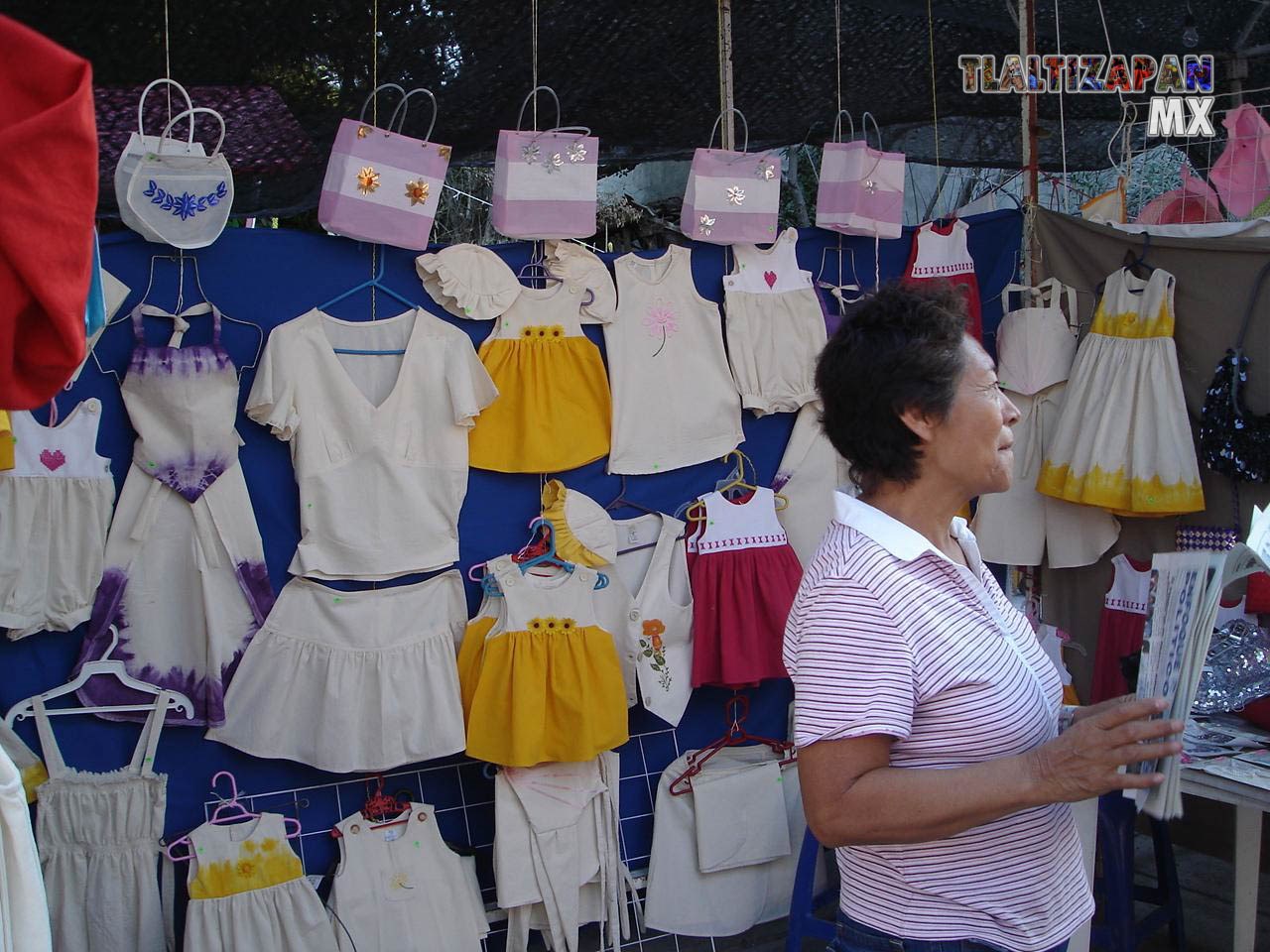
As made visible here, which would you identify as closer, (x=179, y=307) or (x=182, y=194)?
(x=182, y=194)

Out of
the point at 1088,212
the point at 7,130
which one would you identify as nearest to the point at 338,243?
the point at 7,130

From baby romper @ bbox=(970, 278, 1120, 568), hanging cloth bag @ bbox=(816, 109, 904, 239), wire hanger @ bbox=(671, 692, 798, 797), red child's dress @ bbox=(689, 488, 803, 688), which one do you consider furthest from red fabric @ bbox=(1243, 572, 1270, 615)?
hanging cloth bag @ bbox=(816, 109, 904, 239)

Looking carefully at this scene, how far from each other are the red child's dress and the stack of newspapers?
1.96 meters

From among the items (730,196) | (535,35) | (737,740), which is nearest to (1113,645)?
(737,740)

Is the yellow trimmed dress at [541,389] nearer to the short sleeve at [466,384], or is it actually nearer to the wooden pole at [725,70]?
the short sleeve at [466,384]

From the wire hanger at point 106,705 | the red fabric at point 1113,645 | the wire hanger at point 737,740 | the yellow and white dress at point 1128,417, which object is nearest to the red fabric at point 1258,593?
the yellow and white dress at point 1128,417

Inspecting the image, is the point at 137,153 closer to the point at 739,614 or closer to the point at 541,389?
the point at 541,389

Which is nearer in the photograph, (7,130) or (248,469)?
(7,130)

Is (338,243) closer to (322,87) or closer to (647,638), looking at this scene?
(322,87)

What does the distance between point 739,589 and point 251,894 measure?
159 centimetres

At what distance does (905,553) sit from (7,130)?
112 cm

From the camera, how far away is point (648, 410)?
341cm

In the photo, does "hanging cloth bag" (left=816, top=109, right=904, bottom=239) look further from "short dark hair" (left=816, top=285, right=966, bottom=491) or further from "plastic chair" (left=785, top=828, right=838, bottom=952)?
"short dark hair" (left=816, top=285, right=966, bottom=491)

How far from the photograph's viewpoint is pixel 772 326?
140 inches
